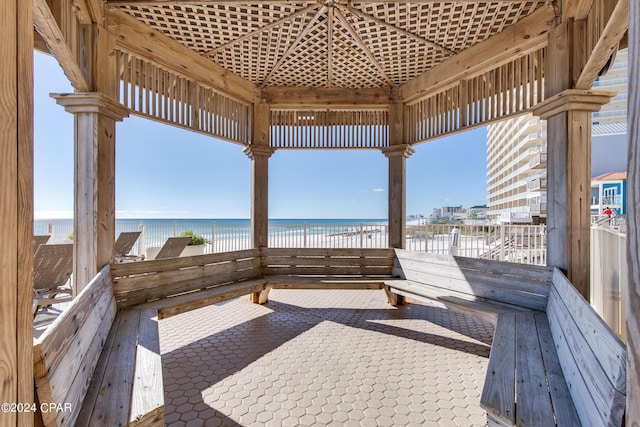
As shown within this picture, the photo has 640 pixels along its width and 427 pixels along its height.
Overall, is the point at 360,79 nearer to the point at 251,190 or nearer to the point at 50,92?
the point at 251,190

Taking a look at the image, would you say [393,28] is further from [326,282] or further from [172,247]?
[172,247]

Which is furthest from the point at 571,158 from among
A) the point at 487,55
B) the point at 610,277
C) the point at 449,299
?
the point at 449,299

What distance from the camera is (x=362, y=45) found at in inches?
153

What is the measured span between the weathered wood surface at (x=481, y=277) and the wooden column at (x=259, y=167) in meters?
2.36

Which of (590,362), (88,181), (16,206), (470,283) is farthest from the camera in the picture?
(470,283)

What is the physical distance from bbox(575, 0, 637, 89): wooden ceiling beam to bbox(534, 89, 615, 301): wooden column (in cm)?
12

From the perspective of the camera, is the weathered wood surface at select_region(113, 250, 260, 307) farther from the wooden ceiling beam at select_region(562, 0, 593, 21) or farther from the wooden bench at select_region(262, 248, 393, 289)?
the wooden ceiling beam at select_region(562, 0, 593, 21)

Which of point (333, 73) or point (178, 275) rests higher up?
point (333, 73)

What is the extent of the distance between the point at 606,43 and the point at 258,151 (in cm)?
422

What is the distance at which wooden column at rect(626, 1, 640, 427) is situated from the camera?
779 millimetres

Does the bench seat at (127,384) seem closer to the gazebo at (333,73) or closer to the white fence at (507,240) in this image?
the gazebo at (333,73)

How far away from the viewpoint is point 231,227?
28.6 feet

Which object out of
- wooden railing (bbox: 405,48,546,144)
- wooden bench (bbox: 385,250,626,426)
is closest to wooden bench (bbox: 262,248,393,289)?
wooden bench (bbox: 385,250,626,426)

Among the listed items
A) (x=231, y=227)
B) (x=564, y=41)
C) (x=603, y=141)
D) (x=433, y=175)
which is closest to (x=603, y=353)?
(x=564, y=41)
